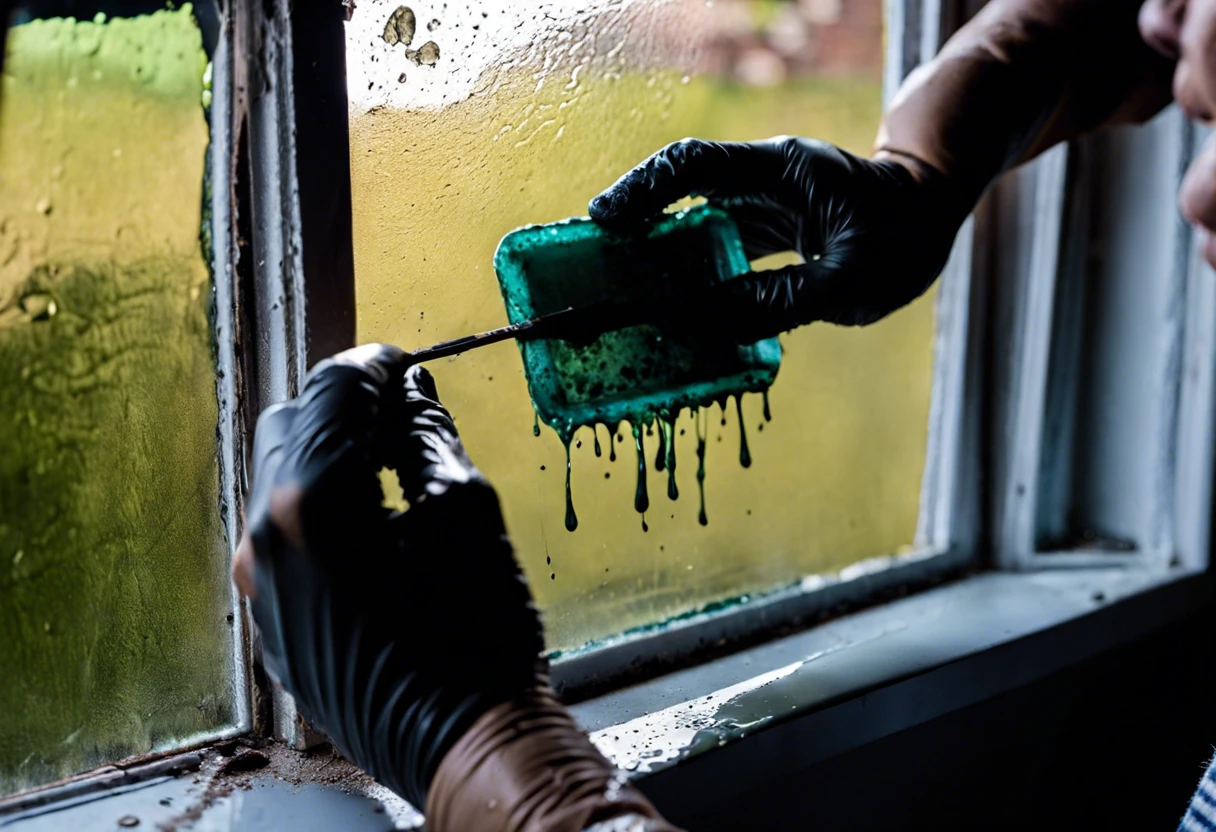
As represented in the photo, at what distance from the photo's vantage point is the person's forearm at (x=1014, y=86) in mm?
1116

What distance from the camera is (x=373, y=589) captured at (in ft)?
2.20

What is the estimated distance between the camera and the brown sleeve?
Result: 653 mm

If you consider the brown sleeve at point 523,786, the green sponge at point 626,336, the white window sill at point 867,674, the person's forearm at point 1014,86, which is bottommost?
the white window sill at point 867,674

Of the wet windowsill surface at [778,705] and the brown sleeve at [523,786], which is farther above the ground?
the brown sleeve at [523,786]

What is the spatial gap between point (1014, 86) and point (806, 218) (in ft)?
1.11

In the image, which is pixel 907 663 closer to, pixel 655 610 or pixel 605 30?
pixel 655 610

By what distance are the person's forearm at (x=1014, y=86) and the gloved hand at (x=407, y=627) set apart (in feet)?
2.30

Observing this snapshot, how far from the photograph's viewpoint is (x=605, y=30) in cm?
103

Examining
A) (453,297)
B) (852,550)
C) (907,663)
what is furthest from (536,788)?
(852,550)

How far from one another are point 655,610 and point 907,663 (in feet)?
1.00

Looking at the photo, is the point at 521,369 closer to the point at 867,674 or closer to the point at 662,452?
the point at 662,452

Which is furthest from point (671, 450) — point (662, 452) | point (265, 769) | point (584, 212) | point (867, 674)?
point (265, 769)

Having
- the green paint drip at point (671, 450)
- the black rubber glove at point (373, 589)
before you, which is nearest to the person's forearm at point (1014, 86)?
the green paint drip at point (671, 450)

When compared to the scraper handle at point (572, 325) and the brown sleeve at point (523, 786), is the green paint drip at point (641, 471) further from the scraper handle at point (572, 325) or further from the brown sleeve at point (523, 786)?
the brown sleeve at point (523, 786)
